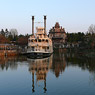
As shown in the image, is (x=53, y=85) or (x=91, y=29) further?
(x=91, y=29)

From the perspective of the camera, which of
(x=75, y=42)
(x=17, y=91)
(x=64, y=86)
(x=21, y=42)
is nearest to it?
(x=17, y=91)

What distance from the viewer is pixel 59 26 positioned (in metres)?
129

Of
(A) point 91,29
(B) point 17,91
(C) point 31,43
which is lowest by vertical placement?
(B) point 17,91

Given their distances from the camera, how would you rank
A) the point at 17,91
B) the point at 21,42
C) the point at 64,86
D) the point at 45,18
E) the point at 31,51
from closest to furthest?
the point at 17,91
the point at 64,86
the point at 31,51
the point at 45,18
the point at 21,42

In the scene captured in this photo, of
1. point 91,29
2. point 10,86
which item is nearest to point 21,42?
point 91,29

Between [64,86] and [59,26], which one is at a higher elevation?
[59,26]

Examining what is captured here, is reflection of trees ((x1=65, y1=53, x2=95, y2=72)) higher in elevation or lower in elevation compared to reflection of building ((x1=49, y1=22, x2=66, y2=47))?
lower

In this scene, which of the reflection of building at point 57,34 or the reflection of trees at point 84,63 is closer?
the reflection of trees at point 84,63

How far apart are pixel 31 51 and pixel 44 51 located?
4.05 metres

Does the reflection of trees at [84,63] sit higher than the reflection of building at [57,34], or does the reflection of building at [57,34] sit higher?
the reflection of building at [57,34]

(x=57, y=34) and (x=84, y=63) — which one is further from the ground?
(x=57, y=34)

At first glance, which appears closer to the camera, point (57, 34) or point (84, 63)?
point (84, 63)

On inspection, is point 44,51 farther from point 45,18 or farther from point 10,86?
point 10,86

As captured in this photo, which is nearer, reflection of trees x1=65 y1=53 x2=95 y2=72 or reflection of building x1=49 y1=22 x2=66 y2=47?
reflection of trees x1=65 y1=53 x2=95 y2=72
